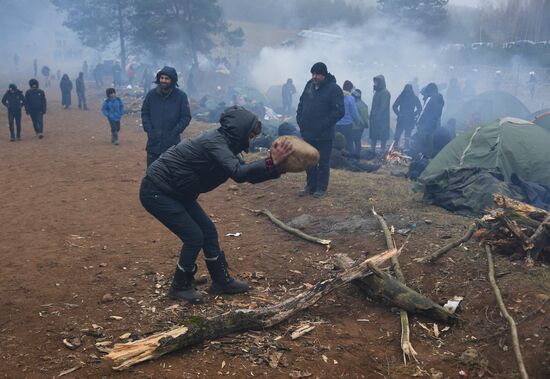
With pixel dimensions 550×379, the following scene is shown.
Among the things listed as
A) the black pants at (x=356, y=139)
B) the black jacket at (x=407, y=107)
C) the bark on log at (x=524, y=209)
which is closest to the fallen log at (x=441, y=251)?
the bark on log at (x=524, y=209)

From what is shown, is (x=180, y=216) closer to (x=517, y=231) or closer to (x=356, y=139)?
(x=517, y=231)

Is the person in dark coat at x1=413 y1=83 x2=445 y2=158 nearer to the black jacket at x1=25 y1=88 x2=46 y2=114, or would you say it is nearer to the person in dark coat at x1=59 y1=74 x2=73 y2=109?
the black jacket at x1=25 y1=88 x2=46 y2=114

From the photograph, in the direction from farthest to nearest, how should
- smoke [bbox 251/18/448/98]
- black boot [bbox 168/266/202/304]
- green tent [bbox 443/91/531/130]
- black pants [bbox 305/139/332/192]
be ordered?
smoke [bbox 251/18/448/98], green tent [bbox 443/91/531/130], black pants [bbox 305/139/332/192], black boot [bbox 168/266/202/304]

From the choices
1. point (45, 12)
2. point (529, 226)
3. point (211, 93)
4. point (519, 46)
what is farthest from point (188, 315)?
A: point (45, 12)

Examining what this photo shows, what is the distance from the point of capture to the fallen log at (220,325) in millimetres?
3553

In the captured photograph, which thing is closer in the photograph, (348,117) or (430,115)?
(348,117)

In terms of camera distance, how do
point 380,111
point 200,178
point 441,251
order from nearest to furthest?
point 200,178 → point 441,251 → point 380,111

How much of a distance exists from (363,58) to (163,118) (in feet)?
112

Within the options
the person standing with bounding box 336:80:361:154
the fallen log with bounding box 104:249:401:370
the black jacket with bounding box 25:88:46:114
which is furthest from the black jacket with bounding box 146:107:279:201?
the black jacket with bounding box 25:88:46:114

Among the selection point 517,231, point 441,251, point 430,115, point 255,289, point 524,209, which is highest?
point 430,115

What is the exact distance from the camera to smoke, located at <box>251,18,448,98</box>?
35906 millimetres

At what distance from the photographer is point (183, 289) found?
4.73 meters

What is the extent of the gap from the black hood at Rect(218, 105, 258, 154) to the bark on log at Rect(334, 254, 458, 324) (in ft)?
Answer: 5.88

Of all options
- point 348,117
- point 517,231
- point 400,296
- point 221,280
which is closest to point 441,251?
point 517,231
